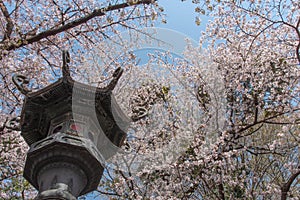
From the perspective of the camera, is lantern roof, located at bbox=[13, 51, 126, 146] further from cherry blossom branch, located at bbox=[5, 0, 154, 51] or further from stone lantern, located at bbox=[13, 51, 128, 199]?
cherry blossom branch, located at bbox=[5, 0, 154, 51]

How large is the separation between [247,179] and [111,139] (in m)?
6.18

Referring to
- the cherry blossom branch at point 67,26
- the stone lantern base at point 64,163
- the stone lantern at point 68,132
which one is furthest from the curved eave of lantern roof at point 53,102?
the cherry blossom branch at point 67,26

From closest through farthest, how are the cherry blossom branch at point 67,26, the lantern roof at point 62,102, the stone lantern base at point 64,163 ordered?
the stone lantern base at point 64,163, the lantern roof at point 62,102, the cherry blossom branch at point 67,26

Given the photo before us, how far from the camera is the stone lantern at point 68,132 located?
2805 mm

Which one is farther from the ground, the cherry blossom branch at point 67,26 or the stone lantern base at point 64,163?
the cherry blossom branch at point 67,26

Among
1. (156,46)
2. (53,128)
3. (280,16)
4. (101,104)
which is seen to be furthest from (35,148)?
(280,16)

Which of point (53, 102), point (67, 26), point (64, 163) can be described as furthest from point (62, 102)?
point (67, 26)

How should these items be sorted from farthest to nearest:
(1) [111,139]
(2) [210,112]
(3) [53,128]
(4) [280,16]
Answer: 1. (2) [210,112]
2. (4) [280,16]
3. (1) [111,139]
4. (3) [53,128]

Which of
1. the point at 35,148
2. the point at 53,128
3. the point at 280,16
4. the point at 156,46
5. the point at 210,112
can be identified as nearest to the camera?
the point at 35,148

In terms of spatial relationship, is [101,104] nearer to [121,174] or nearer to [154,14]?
[154,14]

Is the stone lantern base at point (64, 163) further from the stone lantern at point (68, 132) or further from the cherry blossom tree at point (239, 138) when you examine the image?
the cherry blossom tree at point (239, 138)

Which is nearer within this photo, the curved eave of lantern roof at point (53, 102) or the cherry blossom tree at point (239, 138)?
the curved eave of lantern roof at point (53, 102)

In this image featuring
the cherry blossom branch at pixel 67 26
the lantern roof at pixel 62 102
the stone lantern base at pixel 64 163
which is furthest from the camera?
the cherry blossom branch at pixel 67 26

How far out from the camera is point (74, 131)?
10.1 feet
